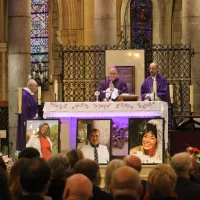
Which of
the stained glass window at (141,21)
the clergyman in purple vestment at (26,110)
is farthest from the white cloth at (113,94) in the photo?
the stained glass window at (141,21)

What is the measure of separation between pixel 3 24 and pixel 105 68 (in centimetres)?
1963

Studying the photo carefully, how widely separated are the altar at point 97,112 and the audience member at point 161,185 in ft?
25.0

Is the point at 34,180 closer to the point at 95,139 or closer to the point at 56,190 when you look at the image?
the point at 56,190

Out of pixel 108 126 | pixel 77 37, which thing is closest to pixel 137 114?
pixel 108 126

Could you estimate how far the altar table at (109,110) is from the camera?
1576 cm

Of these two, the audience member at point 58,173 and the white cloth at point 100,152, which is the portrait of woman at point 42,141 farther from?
the audience member at point 58,173

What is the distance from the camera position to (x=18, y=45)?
22.2 metres

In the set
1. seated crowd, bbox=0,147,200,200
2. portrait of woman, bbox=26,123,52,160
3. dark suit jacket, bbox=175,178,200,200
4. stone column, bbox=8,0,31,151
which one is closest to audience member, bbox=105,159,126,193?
seated crowd, bbox=0,147,200,200

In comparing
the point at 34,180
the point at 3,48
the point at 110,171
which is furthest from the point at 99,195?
the point at 3,48

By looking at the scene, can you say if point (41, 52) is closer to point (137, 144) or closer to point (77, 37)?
point (77, 37)

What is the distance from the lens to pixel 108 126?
596 inches

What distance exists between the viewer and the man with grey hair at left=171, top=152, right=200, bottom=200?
8453mm

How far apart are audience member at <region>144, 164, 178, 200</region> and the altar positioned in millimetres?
7625

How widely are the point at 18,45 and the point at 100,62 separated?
8.82 ft
